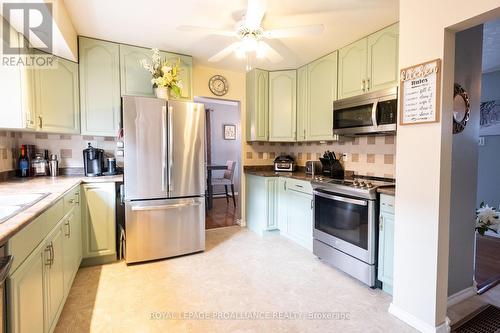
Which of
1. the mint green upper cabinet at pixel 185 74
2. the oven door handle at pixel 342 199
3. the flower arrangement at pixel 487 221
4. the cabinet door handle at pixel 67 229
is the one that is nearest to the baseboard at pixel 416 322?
the oven door handle at pixel 342 199

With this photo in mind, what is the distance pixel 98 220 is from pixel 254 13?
2.36 metres

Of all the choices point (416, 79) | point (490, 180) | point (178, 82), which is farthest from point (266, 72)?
point (490, 180)

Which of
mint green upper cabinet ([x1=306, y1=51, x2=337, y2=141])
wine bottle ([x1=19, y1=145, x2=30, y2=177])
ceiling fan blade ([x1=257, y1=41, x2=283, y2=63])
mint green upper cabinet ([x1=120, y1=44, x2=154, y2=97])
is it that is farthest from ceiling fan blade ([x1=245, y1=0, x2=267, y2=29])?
wine bottle ([x1=19, y1=145, x2=30, y2=177])

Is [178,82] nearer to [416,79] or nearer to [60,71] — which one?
[60,71]

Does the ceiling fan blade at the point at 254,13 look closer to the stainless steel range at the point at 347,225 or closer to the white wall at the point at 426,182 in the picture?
the white wall at the point at 426,182

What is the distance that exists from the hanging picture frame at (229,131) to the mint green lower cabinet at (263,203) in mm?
3210

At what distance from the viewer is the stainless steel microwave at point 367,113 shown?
232cm

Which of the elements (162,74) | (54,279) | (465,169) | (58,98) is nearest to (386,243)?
(465,169)

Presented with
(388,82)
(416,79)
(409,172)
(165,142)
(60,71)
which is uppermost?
(60,71)

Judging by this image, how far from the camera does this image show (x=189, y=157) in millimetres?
2850

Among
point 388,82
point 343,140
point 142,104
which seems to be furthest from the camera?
point 343,140

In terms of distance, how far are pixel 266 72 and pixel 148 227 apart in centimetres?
260

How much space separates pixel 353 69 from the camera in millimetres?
2812

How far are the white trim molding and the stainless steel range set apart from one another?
1.82ft
